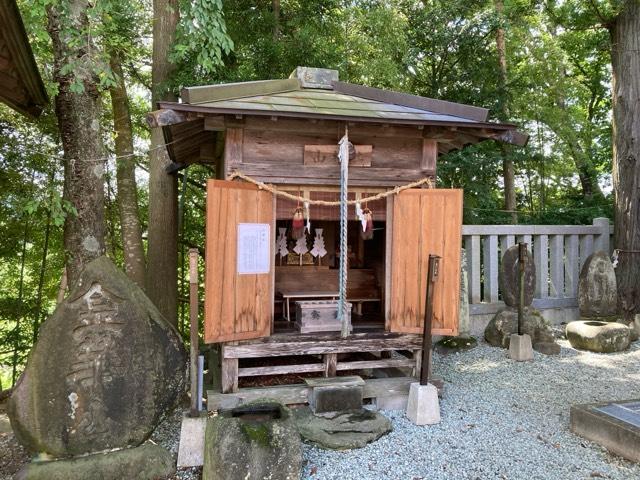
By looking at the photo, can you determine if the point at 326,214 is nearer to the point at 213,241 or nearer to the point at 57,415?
the point at 213,241

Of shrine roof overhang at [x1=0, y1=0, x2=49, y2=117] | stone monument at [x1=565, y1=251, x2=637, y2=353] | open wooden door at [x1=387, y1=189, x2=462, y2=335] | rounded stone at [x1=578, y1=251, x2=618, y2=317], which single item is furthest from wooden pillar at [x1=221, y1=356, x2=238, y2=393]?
rounded stone at [x1=578, y1=251, x2=618, y2=317]

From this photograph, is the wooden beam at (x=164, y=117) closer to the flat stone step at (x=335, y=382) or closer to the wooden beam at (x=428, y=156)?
the wooden beam at (x=428, y=156)

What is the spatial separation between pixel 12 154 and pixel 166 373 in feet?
18.2

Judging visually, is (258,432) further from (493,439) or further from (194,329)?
(493,439)

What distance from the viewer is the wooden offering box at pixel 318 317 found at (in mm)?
5762

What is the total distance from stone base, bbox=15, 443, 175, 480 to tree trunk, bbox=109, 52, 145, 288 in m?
4.99

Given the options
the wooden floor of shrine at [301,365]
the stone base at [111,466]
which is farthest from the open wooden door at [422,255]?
the stone base at [111,466]

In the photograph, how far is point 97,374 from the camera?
3979 mm

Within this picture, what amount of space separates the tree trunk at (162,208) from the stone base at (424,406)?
4732mm

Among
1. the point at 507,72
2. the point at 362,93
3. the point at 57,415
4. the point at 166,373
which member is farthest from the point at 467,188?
the point at 57,415

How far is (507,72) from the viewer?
11.5 meters

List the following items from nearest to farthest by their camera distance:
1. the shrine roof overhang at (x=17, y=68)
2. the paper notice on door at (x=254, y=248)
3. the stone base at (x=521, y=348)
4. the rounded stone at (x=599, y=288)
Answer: the shrine roof overhang at (x=17, y=68) → the paper notice on door at (x=254, y=248) → the stone base at (x=521, y=348) → the rounded stone at (x=599, y=288)

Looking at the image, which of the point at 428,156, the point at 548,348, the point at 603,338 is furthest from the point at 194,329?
the point at 603,338

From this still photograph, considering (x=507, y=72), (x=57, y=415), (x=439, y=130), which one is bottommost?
(x=57, y=415)
